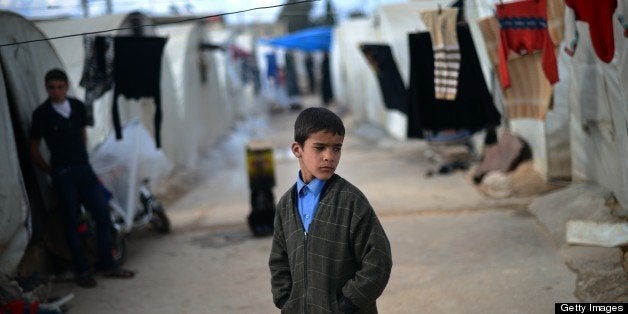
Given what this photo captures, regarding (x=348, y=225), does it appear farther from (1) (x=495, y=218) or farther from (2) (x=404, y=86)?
(2) (x=404, y=86)

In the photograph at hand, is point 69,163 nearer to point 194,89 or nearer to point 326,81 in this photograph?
point 194,89

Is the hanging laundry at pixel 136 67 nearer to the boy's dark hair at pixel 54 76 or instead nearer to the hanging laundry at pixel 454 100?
the boy's dark hair at pixel 54 76

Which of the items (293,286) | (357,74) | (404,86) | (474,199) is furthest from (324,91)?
(293,286)

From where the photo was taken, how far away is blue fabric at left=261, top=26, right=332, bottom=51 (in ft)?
68.0

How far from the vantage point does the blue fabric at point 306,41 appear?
2073 cm

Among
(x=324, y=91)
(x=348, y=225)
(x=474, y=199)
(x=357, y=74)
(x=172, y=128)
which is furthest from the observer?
(x=324, y=91)

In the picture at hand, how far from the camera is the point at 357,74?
1903 cm

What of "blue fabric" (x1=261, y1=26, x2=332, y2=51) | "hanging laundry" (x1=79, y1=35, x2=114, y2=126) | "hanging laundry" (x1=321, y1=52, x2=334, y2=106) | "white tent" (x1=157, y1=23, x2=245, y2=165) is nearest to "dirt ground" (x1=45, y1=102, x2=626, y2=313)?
"hanging laundry" (x1=79, y1=35, x2=114, y2=126)

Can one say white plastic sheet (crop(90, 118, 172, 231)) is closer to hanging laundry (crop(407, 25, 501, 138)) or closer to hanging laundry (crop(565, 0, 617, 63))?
hanging laundry (crop(407, 25, 501, 138))

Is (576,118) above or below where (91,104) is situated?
below

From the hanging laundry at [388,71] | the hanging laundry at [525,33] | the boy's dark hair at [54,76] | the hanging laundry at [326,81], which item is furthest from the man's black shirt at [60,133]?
the hanging laundry at [326,81]

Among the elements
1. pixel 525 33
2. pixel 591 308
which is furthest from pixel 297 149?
pixel 525 33

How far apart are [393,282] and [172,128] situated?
7498mm

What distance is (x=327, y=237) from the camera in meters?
2.60
